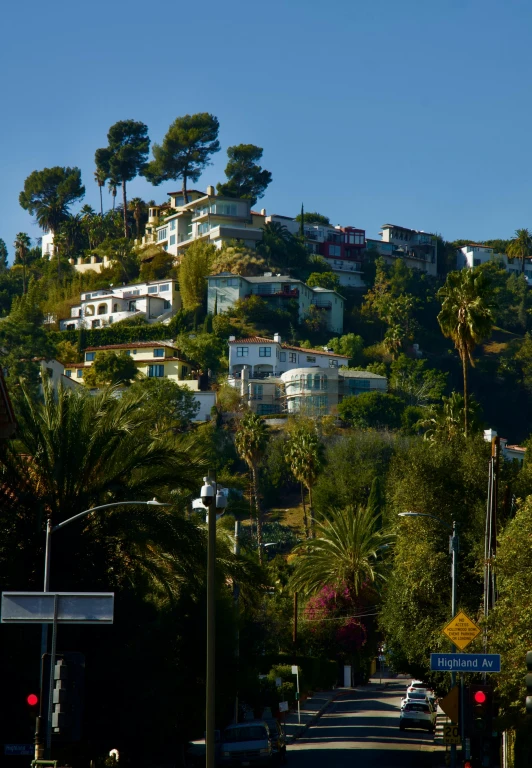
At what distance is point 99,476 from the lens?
113ft

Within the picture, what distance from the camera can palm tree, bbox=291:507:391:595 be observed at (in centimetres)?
7538

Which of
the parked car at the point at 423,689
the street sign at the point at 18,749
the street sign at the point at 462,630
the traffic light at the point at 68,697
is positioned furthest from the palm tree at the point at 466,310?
the traffic light at the point at 68,697

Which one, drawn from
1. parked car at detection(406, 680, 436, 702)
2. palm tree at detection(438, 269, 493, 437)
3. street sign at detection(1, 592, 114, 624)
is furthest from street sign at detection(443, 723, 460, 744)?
palm tree at detection(438, 269, 493, 437)

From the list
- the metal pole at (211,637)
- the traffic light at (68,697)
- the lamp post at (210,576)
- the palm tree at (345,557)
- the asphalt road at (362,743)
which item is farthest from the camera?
the palm tree at (345,557)

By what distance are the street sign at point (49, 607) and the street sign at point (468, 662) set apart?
429 inches

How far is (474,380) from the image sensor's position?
183750mm

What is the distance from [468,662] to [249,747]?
14.2 meters

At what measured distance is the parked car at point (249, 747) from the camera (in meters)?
38.4

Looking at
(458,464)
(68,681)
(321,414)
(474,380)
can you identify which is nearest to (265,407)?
(321,414)

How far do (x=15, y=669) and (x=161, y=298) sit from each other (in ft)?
494

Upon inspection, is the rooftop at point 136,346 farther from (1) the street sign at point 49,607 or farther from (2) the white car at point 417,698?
(1) the street sign at point 49,607

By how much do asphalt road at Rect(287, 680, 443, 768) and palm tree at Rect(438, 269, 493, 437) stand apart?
716 inches

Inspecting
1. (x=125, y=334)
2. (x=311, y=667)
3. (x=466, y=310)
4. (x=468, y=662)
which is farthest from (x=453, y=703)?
(x=125, y=334)

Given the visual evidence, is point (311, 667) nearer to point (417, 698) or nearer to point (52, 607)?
point (417, 698)
